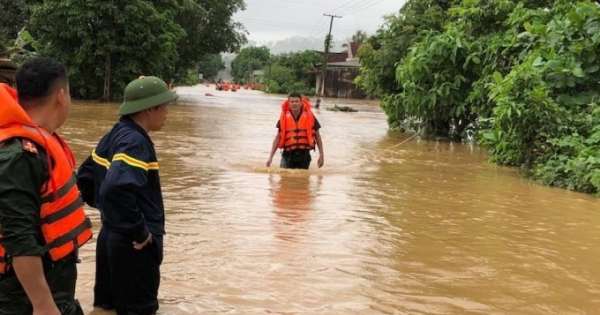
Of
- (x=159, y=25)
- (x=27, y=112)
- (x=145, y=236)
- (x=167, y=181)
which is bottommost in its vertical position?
(x=167, y=181)

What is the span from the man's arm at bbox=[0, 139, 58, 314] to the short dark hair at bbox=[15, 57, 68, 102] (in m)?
0.26

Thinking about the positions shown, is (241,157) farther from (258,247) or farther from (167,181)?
(258,247)

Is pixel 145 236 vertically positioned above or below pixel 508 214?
above

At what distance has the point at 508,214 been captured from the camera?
7.64 metres

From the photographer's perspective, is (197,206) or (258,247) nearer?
(258,247)

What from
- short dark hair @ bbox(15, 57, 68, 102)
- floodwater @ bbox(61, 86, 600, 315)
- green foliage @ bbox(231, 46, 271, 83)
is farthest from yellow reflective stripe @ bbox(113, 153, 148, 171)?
green foliage @ bbox(231, 46, 271, 83)

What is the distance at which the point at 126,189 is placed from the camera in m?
3.10

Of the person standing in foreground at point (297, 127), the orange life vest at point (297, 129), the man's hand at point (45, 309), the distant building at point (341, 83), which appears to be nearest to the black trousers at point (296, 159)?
the person standing in foreground at point (297, 127)

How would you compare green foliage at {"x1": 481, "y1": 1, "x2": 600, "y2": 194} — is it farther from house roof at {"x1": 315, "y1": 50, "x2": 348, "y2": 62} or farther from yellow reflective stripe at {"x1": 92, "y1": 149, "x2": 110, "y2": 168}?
house roof at {"x1": 315, "y1": 50, "x2": 348, "y2": 62}

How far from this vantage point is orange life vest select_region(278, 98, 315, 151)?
9070 mm

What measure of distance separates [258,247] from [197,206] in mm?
1964

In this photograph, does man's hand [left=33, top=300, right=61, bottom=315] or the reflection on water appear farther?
the reflection on water

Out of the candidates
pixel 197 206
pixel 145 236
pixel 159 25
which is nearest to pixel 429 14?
pixel 159 25

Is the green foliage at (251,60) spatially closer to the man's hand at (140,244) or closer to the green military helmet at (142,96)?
the green military helmet at (142,96)
